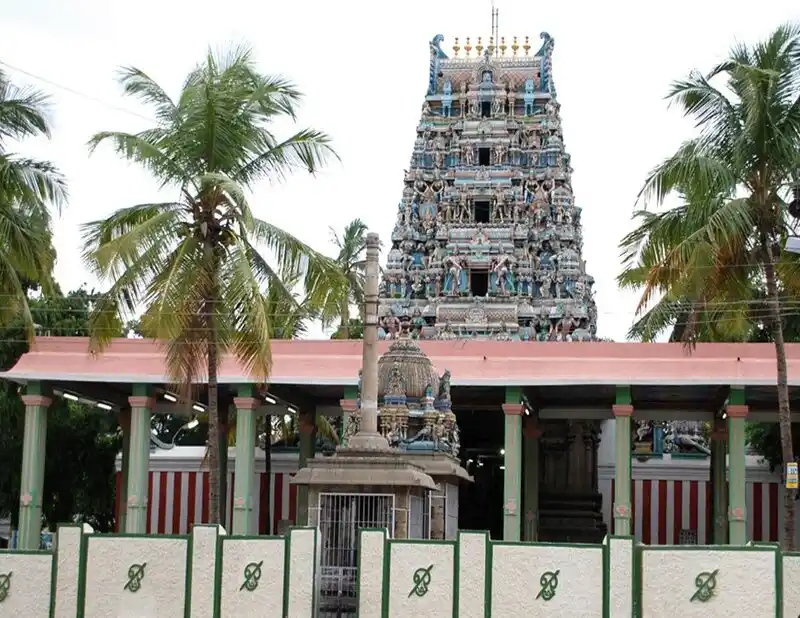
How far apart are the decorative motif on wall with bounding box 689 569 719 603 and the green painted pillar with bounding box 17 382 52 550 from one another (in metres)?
18.1

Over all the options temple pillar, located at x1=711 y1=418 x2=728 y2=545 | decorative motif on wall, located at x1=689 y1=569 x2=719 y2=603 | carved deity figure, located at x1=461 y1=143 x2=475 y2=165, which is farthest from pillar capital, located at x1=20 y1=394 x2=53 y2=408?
carved deity figure, located at x1=461 y1=143 x2=475 y2=165

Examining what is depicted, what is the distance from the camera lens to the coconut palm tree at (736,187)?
23922mm

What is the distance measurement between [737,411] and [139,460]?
12.4 metres

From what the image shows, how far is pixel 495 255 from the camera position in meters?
53.9

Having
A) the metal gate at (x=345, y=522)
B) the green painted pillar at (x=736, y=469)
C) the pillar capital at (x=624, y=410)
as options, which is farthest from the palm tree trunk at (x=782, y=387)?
the metal gate at (x=345, y=522)

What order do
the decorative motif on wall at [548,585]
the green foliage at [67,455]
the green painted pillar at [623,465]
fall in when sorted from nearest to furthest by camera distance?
the decorative motif on wall at [548,585], the green painted pillar at [623,465], the green foliage at [67,455]

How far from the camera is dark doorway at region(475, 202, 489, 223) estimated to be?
182 ft

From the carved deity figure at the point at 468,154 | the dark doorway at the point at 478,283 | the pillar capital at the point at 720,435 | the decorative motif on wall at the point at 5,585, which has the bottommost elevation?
the decorative motif on wall at the point at 5,585

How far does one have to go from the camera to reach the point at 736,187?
977 inches

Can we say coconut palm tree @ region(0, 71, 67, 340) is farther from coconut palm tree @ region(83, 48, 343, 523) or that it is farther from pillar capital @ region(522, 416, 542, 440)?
pillar capital @ region(522, 416, 542, 440)

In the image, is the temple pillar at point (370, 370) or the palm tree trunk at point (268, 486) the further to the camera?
the palm tree trunk at point (268, 486)

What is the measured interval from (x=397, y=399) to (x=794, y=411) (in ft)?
40.3

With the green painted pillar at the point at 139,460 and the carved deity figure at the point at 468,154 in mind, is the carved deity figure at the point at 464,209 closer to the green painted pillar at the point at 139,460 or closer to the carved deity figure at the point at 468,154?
the carved deity figure at the point at 468,154

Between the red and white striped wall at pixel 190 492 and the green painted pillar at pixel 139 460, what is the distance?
28.7ft
